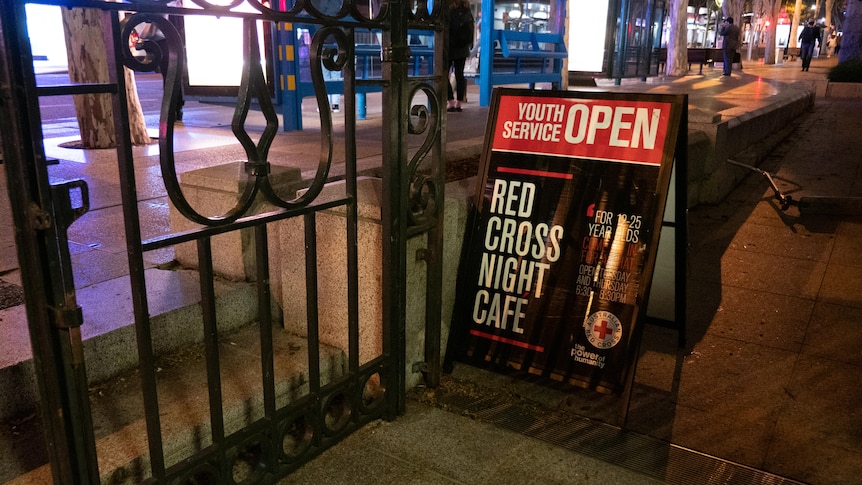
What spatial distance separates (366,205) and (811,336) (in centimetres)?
292

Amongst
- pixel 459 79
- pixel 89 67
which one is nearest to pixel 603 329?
pixel 89 67

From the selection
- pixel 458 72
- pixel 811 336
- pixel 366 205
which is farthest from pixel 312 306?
pixel 458 72

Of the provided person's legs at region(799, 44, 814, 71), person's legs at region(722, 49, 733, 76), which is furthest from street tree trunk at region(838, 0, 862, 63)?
person's legs at region(799, 44, 814, 71)

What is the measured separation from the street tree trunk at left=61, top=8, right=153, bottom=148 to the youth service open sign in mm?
5477

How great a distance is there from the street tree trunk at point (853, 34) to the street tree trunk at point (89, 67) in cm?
2092

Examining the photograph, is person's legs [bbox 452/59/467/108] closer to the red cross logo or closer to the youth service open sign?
the youth service open sign

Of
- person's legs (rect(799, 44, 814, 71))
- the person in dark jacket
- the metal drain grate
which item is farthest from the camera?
person's legs (rect(799, 44, 814, 71))

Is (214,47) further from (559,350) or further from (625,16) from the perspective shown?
(625,16)

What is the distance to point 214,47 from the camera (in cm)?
922

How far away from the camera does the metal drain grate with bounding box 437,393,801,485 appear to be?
2.82 m

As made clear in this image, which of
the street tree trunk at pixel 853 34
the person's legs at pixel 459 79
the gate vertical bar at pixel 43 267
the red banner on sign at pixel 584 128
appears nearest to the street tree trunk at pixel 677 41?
the street tree trunk at pixel 853 34

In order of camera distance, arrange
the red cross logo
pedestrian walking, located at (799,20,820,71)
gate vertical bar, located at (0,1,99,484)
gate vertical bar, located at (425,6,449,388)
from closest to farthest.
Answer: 1. gate vertical bar, located at (0,1,99,484)
2. gate vertical bar, located at (425,6,449,388)
3. the red cross logo
4. pedestrian walking, located at (799,20,820,71)

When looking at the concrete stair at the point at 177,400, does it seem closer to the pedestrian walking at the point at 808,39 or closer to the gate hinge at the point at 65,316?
the gate hinge at the point at 65,316

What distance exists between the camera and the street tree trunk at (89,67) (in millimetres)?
7164
